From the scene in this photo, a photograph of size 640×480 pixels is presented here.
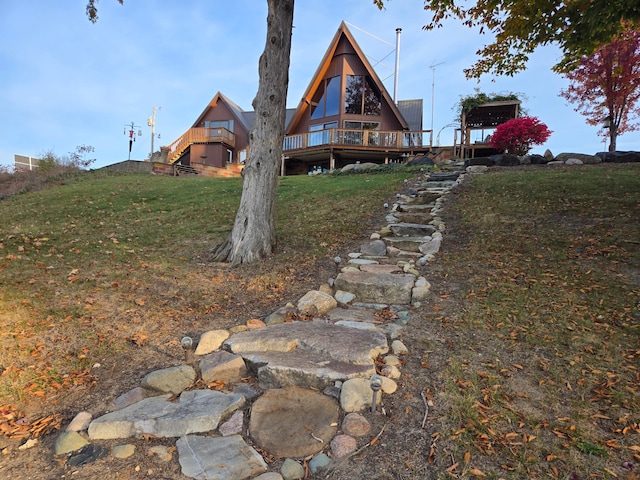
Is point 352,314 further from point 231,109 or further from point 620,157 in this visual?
point 231,109

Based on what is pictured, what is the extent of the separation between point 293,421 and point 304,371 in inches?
16.3

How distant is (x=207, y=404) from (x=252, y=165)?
12.3 ft

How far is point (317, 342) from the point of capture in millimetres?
3033

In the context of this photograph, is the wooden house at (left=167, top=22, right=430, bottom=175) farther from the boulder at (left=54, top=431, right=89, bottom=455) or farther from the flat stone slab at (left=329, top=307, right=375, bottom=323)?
the boulder at (left=54, top=431, right=89, bottom=455)

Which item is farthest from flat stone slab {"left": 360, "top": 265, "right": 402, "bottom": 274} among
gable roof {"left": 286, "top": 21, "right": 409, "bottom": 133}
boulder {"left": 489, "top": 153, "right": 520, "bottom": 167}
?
gable roof {"left": 286, "top": 21, "right": 409, "bottom": 133}

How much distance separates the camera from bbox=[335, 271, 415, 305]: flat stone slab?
4.11 meters

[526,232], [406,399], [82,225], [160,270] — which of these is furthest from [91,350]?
[526,232]

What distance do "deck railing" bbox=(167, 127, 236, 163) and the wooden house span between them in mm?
5952

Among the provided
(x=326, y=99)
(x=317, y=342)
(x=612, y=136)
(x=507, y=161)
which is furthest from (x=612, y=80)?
(x=317, y=342)

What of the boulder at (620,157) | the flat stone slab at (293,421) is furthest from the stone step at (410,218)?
the boulder at (620,157)

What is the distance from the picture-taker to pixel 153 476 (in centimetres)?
181

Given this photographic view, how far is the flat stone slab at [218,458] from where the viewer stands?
1817 mm

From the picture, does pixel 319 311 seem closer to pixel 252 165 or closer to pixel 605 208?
pixel 252 165

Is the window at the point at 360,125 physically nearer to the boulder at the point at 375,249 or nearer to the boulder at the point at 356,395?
the boulder at the point at 375,249
